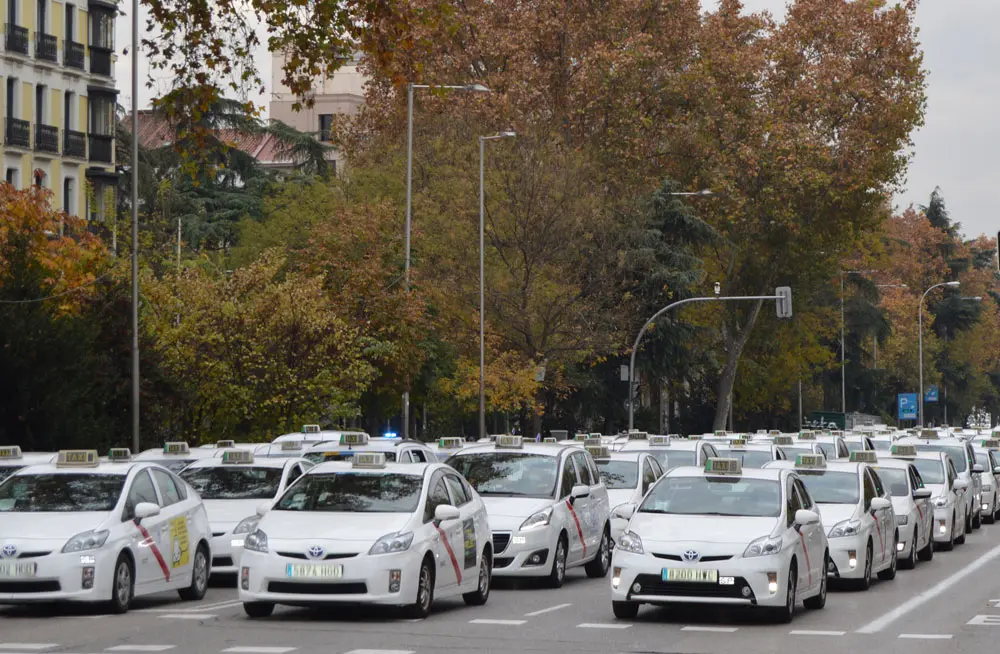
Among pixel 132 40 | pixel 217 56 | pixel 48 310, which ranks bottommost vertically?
pixel 48 310

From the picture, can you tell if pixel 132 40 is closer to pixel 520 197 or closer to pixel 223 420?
pixel 223 420

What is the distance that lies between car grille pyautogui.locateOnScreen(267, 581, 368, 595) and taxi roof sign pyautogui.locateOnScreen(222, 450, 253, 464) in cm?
656

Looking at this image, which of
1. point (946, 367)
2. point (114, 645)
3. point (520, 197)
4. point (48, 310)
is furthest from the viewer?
point (946, 367)

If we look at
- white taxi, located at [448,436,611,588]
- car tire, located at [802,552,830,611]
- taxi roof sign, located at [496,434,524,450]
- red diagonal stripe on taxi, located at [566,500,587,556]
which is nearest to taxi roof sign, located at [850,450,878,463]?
white taxi, located at [448,436,611,588]

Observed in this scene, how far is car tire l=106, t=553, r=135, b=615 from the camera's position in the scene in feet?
57.2

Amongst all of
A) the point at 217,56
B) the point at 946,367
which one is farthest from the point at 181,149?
the point at 946,367

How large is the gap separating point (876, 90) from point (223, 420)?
35.2 m

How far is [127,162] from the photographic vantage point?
72.7 meters

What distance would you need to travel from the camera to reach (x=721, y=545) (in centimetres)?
1680

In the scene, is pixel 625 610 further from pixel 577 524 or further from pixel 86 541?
pixel 86 541

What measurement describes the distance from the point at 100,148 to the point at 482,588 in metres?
49.8

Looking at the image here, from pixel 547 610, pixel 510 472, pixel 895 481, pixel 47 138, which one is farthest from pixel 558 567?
pixel 47 138

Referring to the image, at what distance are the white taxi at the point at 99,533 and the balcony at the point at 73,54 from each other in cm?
4623

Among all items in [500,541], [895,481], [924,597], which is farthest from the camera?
[895,481]
